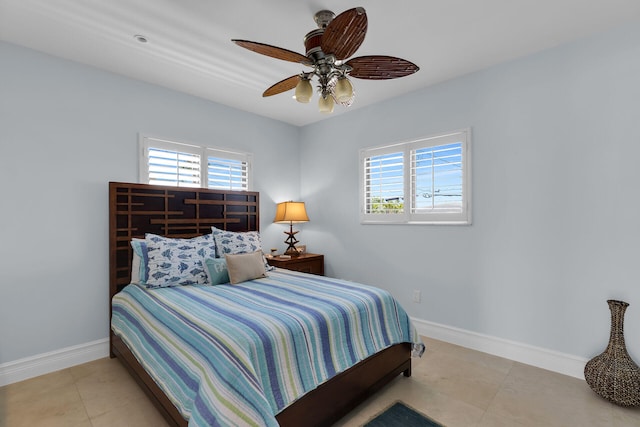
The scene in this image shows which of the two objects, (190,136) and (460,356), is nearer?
(460,356)

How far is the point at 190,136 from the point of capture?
344 centimetres

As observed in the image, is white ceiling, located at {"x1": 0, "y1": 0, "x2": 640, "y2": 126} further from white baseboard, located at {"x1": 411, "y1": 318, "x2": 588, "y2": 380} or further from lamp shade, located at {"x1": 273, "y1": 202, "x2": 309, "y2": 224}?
white baseboard, located at {"x1": 411, "y1": 318, "x2": 588, "y2": 380}

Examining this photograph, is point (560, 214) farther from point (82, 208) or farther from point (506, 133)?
point (82, 208)

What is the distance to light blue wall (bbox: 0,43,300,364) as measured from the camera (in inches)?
95.7

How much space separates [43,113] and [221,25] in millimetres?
1691

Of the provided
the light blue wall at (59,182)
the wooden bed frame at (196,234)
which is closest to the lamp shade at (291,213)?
the wooden bed frame at (196,234)

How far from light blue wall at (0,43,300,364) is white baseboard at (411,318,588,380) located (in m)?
3.18

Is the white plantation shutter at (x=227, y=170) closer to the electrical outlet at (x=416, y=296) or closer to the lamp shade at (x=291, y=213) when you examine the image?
the lamp shade at (x=291, y=213)

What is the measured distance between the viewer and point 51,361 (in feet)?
8.45

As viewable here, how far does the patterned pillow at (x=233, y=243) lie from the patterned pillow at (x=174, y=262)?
0.56 ft

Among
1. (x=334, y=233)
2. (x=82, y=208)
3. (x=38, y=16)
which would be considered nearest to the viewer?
(x=38, y=16)

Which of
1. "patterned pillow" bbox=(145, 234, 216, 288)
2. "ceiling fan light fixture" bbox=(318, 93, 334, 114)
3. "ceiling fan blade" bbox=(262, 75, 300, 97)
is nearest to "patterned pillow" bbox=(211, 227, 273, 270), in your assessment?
"patterned pillow" bbox=(145, 234, 216, 288)

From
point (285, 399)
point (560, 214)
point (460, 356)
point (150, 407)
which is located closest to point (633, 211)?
point (560, 214)

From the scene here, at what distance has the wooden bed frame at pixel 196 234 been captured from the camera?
1.79 metres
